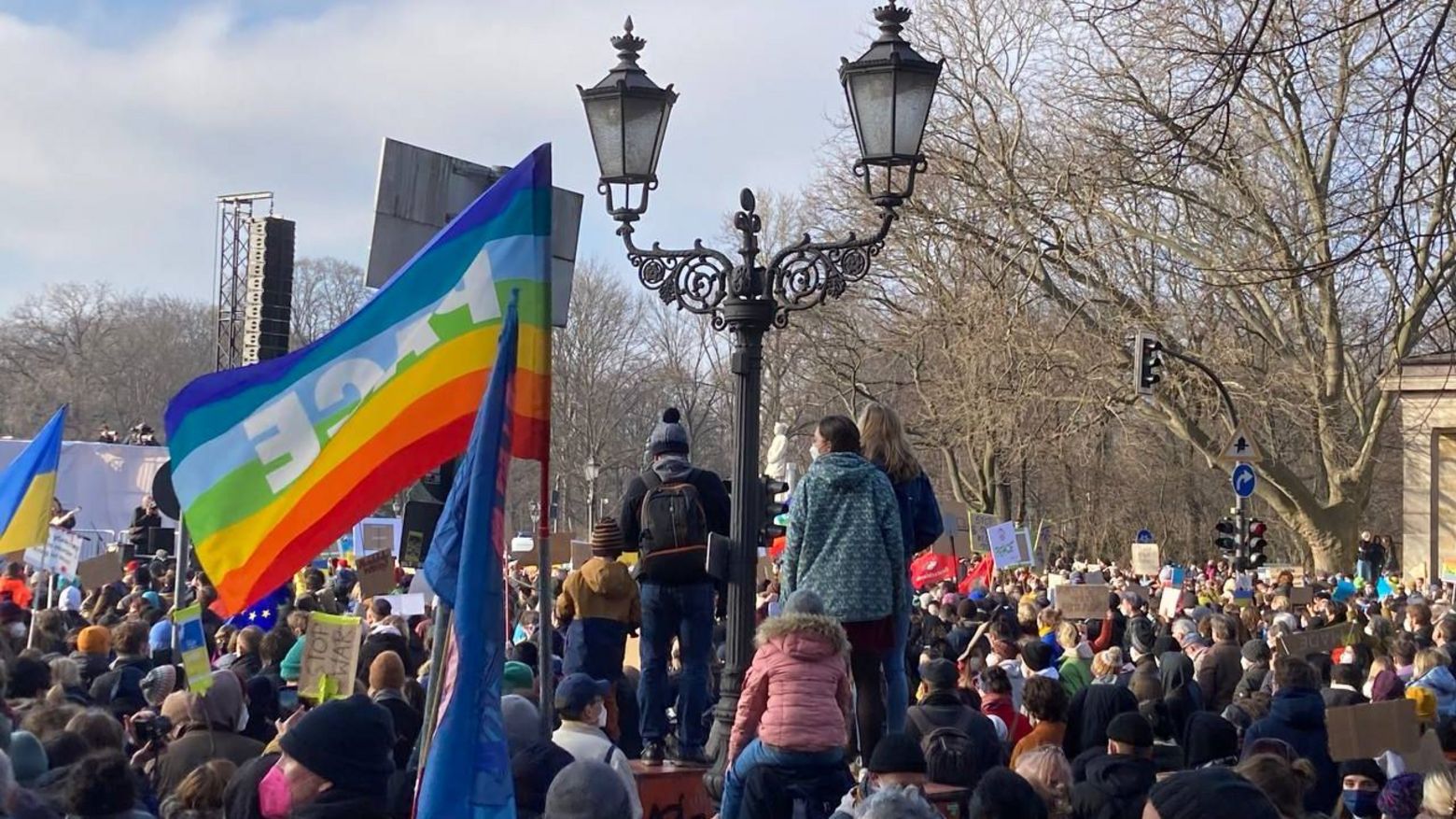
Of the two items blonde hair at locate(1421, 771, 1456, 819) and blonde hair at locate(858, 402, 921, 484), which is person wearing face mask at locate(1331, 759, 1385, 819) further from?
blonde hair at locate(858, 402, 921, 484)

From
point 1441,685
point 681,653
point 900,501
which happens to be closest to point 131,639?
point 681,653

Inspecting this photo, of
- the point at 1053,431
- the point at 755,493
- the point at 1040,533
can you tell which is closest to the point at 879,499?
the point at 755,493

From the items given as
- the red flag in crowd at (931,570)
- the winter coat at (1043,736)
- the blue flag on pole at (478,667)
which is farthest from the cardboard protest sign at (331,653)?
the red flag in crowd at (931,570)

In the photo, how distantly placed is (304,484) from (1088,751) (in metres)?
3.61

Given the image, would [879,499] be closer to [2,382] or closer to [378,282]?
[378,282]

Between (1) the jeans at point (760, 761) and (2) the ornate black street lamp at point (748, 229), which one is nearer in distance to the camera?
(1) the jeans at point (760, 761)

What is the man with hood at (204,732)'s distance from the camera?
24.3 feet

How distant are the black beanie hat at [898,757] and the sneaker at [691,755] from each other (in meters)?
2.12

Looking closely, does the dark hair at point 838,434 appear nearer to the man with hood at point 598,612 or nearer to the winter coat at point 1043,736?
the winter coat at point 1043,736

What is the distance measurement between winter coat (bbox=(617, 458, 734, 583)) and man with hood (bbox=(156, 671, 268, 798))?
78.1 inches

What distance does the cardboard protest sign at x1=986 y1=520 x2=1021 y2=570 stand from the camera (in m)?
21.7

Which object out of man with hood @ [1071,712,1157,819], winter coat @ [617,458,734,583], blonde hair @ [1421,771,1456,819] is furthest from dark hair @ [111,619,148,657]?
blonde hair @ [1421,771,1456,819]

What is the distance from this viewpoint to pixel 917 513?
8.35m

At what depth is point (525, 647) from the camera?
432 inches
